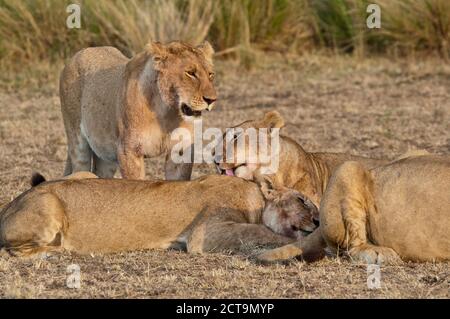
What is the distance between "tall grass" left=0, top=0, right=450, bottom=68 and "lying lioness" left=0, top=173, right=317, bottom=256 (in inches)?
276

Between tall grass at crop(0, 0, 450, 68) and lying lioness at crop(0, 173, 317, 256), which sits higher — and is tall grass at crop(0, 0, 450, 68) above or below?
above

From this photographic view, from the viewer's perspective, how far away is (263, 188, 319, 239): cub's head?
6742mm

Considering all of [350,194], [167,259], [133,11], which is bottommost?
[167,259]

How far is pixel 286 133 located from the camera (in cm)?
1126

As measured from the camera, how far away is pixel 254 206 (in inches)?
274

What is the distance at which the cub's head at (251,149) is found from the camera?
7367mm

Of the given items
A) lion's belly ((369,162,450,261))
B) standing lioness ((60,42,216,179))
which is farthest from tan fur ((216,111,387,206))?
lion's belly ((369,162,450,261))

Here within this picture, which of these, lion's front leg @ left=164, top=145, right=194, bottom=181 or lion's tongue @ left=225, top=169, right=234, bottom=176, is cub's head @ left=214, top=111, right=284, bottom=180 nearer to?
lion's tongue @ left=225, top=169, right=234, bottom=176

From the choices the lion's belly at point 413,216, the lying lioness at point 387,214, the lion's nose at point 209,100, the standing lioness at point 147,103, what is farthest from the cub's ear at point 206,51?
the lion's belly at point 413,216

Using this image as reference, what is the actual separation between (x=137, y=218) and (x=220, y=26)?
7.97m

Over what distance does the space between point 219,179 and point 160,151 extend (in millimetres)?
967
